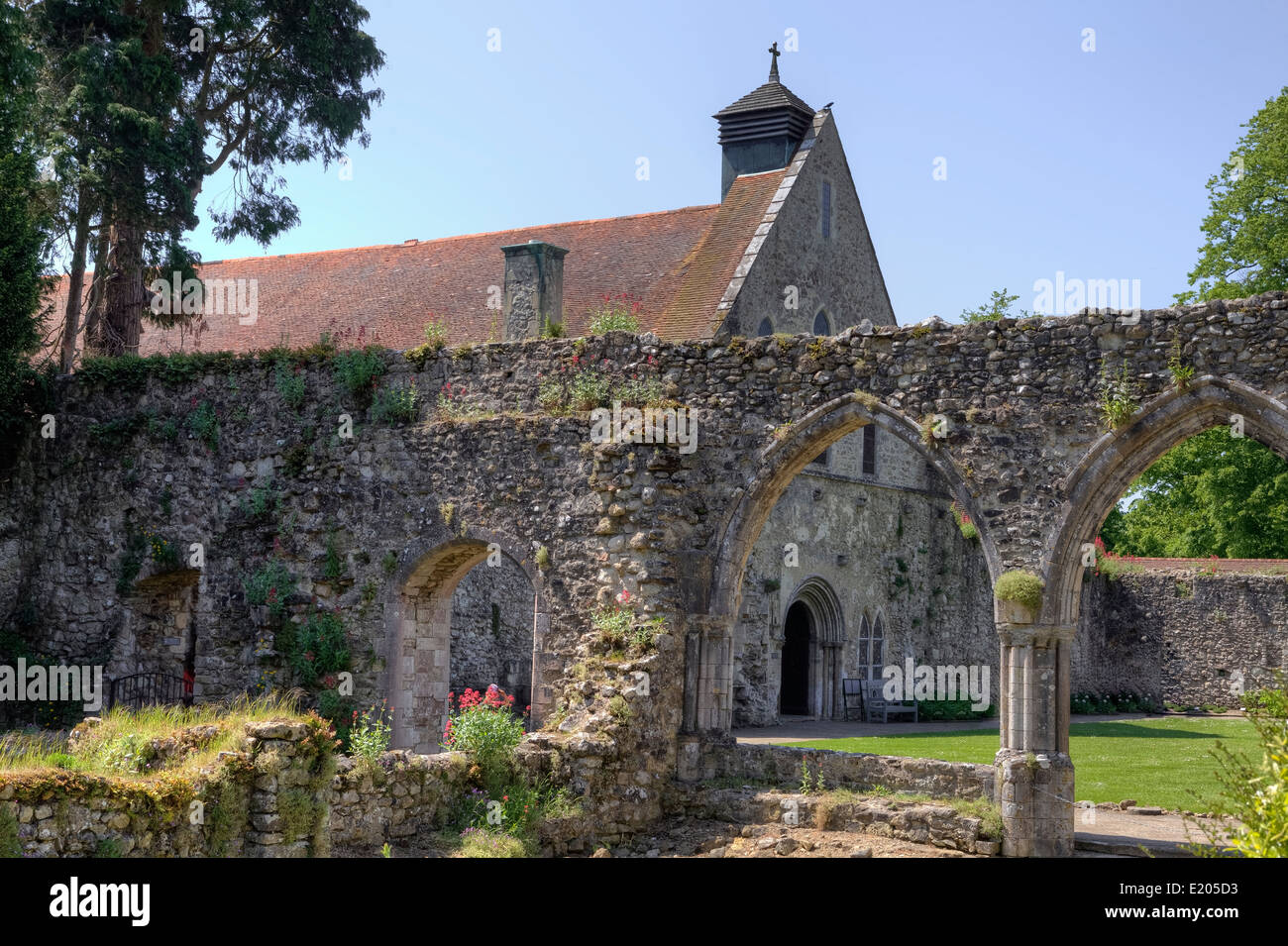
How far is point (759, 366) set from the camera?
1320cm

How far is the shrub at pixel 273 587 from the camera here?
48.9ft

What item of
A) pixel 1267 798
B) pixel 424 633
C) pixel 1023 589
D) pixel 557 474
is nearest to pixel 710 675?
pixel 557 474

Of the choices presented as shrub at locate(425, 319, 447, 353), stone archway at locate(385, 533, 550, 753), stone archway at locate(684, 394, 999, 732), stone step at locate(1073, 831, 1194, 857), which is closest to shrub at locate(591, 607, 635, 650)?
stone archway at locate(684, 394, 999, 732)

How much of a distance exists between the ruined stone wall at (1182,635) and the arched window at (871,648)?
17.1 ft

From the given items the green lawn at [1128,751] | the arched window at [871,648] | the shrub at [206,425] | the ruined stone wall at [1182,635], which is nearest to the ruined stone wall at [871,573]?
the arched window at [871,648]

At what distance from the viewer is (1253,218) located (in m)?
27.9

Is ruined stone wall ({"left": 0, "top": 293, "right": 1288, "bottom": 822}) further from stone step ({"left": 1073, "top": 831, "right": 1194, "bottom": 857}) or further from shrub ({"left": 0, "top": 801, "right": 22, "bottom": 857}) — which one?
shrub ({"left": 0, "top": 801, "right": 22, "bottom": 857})

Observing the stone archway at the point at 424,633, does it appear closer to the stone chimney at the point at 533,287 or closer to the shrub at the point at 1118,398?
the stone chimney at the point at 533,287

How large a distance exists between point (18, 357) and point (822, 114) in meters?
14.0

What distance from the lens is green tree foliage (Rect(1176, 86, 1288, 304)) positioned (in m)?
27.4

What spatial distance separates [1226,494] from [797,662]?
11226 mm

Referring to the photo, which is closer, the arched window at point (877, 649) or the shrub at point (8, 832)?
the shrub at point (8, 832)

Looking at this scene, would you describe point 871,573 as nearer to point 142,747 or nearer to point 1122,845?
point 1122,845
